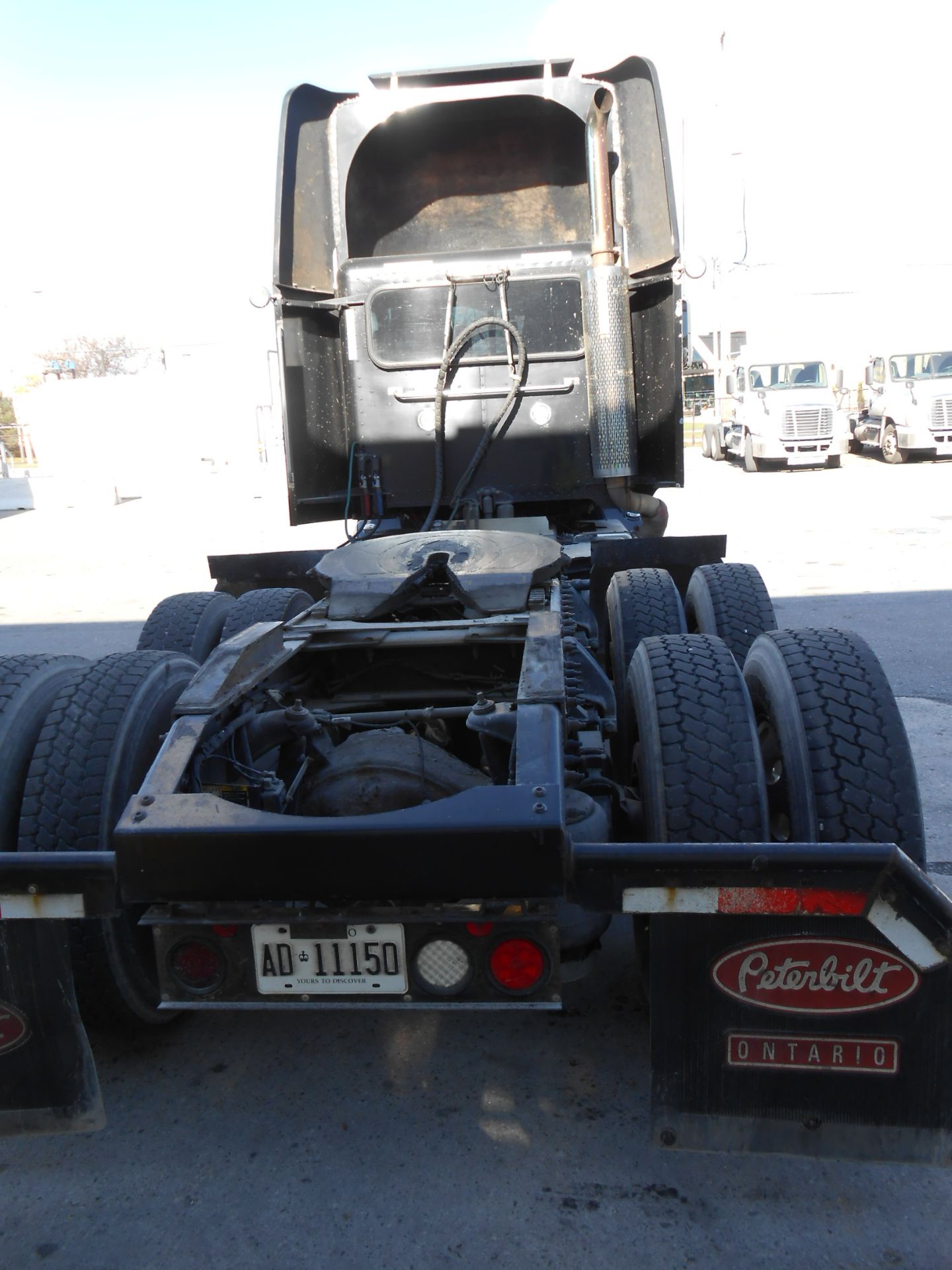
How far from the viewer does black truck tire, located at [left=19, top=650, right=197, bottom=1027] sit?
2.40 metres

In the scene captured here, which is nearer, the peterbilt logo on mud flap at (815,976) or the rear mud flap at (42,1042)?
the peterbilt logo on mud flap at (815,976)

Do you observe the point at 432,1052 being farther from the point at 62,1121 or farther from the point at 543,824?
the point at 543,824

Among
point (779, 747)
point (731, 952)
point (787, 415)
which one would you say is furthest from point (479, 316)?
point (787, 415)

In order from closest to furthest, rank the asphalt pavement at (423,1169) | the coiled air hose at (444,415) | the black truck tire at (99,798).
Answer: the asphalt pavement at (423,1169), the black truck tire at (99,798), the coiled air hose at (444,415)

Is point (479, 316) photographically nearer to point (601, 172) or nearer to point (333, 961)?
point (601, 172)

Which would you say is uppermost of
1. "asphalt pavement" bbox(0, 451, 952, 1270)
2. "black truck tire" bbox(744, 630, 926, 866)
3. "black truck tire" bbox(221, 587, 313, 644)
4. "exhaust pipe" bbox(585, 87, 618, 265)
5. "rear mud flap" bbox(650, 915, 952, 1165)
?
"exhaust pipe" bbox(585, 87, 618, 265)

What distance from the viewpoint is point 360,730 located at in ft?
9.68

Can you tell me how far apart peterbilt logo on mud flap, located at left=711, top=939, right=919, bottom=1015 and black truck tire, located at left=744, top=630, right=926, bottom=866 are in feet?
1.96

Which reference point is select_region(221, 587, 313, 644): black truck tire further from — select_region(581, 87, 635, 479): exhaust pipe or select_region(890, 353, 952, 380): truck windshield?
select_region(890, 353, 952, 380): truck windshield

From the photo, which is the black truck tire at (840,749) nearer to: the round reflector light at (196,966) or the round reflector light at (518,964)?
the round reflector light at (518,964)

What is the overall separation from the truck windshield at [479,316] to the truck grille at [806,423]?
16174 millimetres

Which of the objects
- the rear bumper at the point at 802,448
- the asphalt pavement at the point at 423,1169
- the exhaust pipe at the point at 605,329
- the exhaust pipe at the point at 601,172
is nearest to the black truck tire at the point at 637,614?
the asphalt pavement at the point at 423,1169

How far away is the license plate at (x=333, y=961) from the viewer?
1983mm

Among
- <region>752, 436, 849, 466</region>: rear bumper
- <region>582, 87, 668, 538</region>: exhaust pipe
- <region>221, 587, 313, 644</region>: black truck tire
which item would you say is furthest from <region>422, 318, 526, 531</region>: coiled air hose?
<region>752, 436, 849, 466</region>: rear bumper
